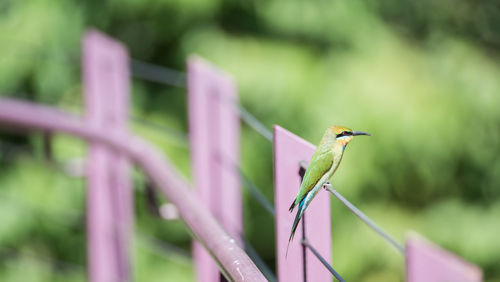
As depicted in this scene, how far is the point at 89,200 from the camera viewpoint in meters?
1.96

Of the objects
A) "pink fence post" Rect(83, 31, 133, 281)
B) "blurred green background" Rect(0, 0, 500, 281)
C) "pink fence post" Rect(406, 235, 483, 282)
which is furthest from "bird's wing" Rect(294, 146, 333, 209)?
"blurred green background" Rect(0, 0, 500, 281)

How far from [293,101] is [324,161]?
101 inches

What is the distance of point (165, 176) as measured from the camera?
1.20 meters

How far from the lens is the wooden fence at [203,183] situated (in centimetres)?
63

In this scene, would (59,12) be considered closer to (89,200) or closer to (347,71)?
(347,71)

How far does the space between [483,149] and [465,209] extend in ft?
1.12

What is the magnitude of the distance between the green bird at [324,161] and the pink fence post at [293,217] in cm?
5

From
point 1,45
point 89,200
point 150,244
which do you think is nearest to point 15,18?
point 1,45

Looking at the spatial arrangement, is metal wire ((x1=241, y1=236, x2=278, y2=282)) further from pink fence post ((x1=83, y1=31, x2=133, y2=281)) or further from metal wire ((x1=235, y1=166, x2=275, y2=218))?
pink fence post ((x1=83, y1=31, x2=133, y2=281))

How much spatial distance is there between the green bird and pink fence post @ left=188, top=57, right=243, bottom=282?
1026 millimetres

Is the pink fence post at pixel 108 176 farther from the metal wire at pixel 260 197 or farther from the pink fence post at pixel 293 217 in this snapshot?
the pink fence post at pixel 293 217

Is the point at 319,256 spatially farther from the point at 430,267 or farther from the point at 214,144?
the point at 214,144

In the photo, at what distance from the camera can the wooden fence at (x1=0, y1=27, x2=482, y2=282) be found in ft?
2.06

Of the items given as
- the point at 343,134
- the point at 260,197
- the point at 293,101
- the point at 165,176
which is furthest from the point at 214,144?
the point at 293,101
